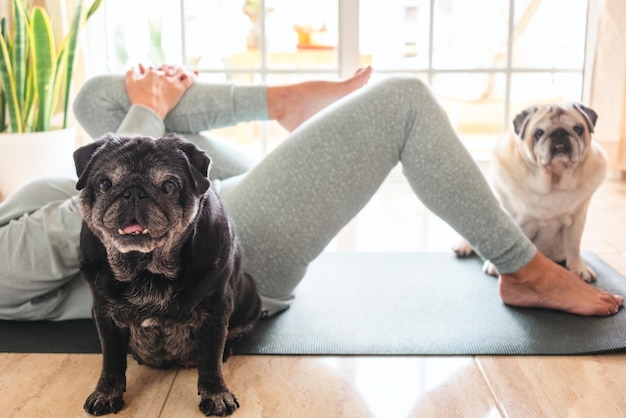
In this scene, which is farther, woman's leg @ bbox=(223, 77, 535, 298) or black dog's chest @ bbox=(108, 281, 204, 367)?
woman's leg @ bbox=(223, 77, 535, 298)

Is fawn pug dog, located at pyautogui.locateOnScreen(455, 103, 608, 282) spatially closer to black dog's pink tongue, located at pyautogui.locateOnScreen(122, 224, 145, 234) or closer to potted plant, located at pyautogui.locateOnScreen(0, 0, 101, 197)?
black dog's pink tongue, located at pyautogui.locateOnScreen(122, 224, 145, 234)

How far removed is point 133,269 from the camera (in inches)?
42.6

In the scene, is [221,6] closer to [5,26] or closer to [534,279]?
[5,26]

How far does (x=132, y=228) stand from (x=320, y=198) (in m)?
0.52

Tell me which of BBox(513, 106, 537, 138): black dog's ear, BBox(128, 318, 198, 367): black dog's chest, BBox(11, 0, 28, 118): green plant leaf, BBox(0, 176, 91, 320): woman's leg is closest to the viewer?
BBox(128, 318, 198, 367): black dog's chest

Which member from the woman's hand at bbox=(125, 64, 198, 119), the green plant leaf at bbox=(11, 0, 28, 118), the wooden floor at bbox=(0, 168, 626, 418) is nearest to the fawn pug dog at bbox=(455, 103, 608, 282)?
the wooden floor at bbox=(0, 168, 626, 418)

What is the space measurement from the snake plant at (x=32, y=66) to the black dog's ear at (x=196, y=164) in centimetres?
192

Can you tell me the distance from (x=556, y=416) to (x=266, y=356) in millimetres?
542

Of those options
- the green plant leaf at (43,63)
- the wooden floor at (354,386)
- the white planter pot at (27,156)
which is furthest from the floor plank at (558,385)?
the green plant leaf at (43,63)

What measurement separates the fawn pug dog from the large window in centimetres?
150

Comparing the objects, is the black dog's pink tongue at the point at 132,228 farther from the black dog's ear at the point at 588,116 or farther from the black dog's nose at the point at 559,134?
the black dog's ear at the point at 588,116

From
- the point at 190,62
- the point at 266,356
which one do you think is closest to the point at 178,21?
the point at 190,62

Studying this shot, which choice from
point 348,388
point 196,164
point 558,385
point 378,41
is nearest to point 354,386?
point 348,388

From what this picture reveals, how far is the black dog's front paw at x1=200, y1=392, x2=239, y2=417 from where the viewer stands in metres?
1.17
